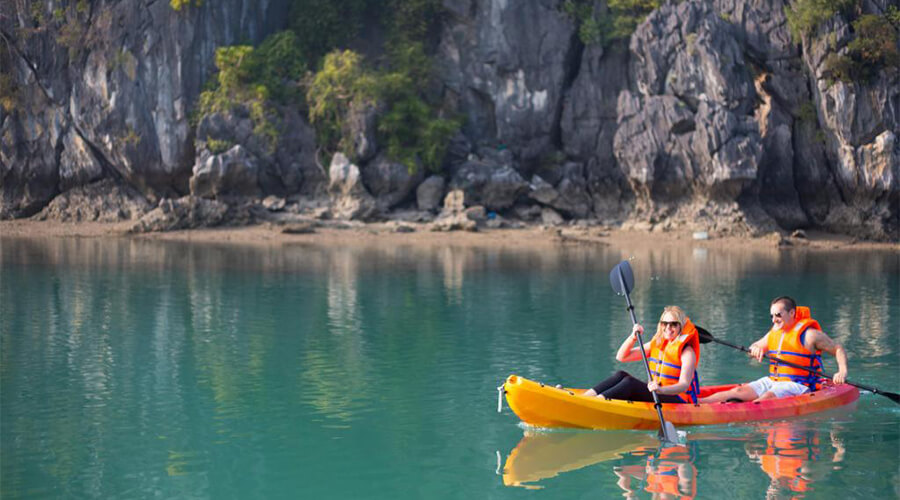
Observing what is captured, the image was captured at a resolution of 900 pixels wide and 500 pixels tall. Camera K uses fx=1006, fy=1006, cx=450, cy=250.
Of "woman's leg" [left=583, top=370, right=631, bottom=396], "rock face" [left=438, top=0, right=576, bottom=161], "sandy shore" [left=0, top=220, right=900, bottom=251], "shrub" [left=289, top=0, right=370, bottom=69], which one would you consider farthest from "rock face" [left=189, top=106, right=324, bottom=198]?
"woman's leg" [left=583, top=370, right=631, bottom=396]

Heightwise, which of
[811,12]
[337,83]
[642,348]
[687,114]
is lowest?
[642,348]

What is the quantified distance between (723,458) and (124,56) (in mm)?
27501

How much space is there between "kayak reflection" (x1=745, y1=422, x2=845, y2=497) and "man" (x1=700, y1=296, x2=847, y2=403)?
40 centimetres

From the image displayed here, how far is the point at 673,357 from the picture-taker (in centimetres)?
949

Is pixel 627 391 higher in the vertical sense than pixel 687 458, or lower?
higher

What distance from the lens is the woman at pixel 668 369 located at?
30.8ft

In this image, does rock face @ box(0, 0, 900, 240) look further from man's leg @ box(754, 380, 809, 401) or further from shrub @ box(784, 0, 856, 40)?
man's leg @ box(754, 380, 809, 401)

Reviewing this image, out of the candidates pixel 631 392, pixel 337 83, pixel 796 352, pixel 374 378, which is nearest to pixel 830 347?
pixel 796 352

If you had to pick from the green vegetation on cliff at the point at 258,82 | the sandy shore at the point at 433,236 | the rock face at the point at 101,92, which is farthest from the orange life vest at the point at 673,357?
the rock face at the point at 101,92

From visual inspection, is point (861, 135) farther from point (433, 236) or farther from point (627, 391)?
point (627, 391)

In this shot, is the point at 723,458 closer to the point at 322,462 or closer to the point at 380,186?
the point at 322,462

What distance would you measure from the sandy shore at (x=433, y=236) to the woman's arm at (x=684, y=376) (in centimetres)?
1871

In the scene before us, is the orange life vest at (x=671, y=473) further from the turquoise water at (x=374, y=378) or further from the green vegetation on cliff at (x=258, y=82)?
the green vegetation on cliff at (x=258, y=82)

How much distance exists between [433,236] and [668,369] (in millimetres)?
19503
